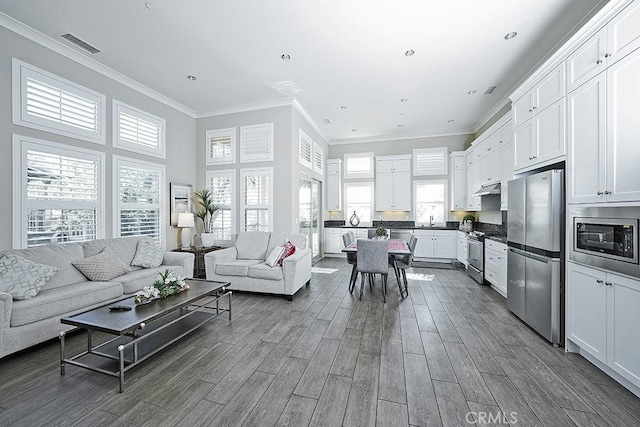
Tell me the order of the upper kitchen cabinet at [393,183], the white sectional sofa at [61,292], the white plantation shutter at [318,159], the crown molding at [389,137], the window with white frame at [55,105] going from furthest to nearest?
1. the upper kitchen cabinet at [393,183]
2. the crown molding at [389,137]
3. the white plantation shutter at [318,159]
4. the window with white frame at [55,105]
5. the white sectional sofa at [61,292]

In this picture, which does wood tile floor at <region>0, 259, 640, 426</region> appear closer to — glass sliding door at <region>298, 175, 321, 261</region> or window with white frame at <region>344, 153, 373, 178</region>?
glass sliding door at <region>298, 175, 321, 261</region>

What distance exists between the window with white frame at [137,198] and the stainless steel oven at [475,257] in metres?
5.84

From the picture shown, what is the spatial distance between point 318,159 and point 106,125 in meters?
4.26

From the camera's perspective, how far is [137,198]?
4.41 metres

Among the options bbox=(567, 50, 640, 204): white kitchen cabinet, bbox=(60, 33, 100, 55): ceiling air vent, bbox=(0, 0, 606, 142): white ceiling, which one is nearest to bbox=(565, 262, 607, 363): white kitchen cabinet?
bbox=(567, 50, 640, 204): white kitchen cabinet

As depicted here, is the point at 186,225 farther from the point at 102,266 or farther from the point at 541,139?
the point at 541,139

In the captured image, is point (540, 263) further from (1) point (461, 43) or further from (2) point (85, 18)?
(2) point (85, 18)

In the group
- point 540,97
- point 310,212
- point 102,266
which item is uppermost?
point 540,97

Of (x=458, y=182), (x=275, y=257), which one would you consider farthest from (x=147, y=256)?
(x=458, y=182)

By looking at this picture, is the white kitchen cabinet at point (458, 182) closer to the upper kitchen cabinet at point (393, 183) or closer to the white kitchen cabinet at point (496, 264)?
the upper kitchen cabinet at point (393, 183)

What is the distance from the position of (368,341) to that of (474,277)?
132 inches

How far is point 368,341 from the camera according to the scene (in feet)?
8.61

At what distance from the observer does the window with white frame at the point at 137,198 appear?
4.10m

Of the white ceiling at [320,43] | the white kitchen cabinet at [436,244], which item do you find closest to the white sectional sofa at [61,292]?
the white ceiling at [320,43]
